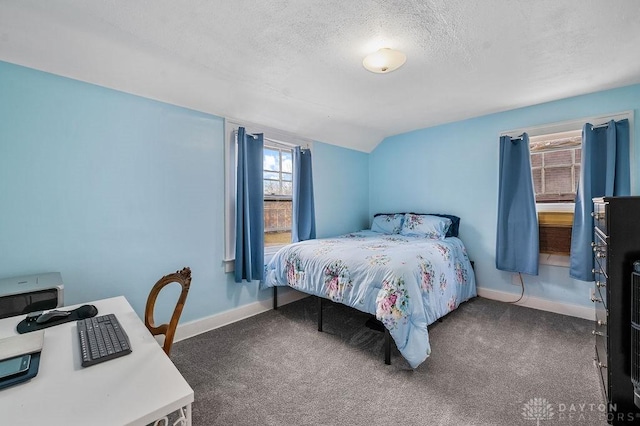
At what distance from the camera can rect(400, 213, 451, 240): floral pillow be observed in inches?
129

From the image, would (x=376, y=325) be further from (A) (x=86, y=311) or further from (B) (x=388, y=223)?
(A) (x=86, y=311)

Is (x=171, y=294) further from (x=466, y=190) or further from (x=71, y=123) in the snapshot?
(x=466, y=190)

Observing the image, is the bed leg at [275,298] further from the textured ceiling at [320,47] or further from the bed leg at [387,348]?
the textured ceiling at [320,47]

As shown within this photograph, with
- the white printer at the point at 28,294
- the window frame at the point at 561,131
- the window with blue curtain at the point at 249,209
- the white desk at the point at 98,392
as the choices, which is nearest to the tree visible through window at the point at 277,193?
the window with blue curtain at the point at 249,209

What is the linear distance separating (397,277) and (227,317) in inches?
70.1

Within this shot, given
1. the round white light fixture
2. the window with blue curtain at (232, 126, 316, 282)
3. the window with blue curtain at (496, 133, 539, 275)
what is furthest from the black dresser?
the window with blue curtain at (232, 126, 316, 282)

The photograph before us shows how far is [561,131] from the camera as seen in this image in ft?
9.16

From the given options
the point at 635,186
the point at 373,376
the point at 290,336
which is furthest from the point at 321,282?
the point at 635,186

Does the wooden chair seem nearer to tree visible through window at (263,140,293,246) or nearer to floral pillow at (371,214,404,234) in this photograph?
tree visible through window at (263,140,293,246)

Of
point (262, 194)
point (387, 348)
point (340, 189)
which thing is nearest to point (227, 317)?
point (262, 194)

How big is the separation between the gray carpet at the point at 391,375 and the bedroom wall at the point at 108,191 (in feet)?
2.33

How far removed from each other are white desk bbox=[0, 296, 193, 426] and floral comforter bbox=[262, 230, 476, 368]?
1462mm

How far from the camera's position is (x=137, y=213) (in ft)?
7.12

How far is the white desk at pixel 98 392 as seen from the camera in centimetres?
65
